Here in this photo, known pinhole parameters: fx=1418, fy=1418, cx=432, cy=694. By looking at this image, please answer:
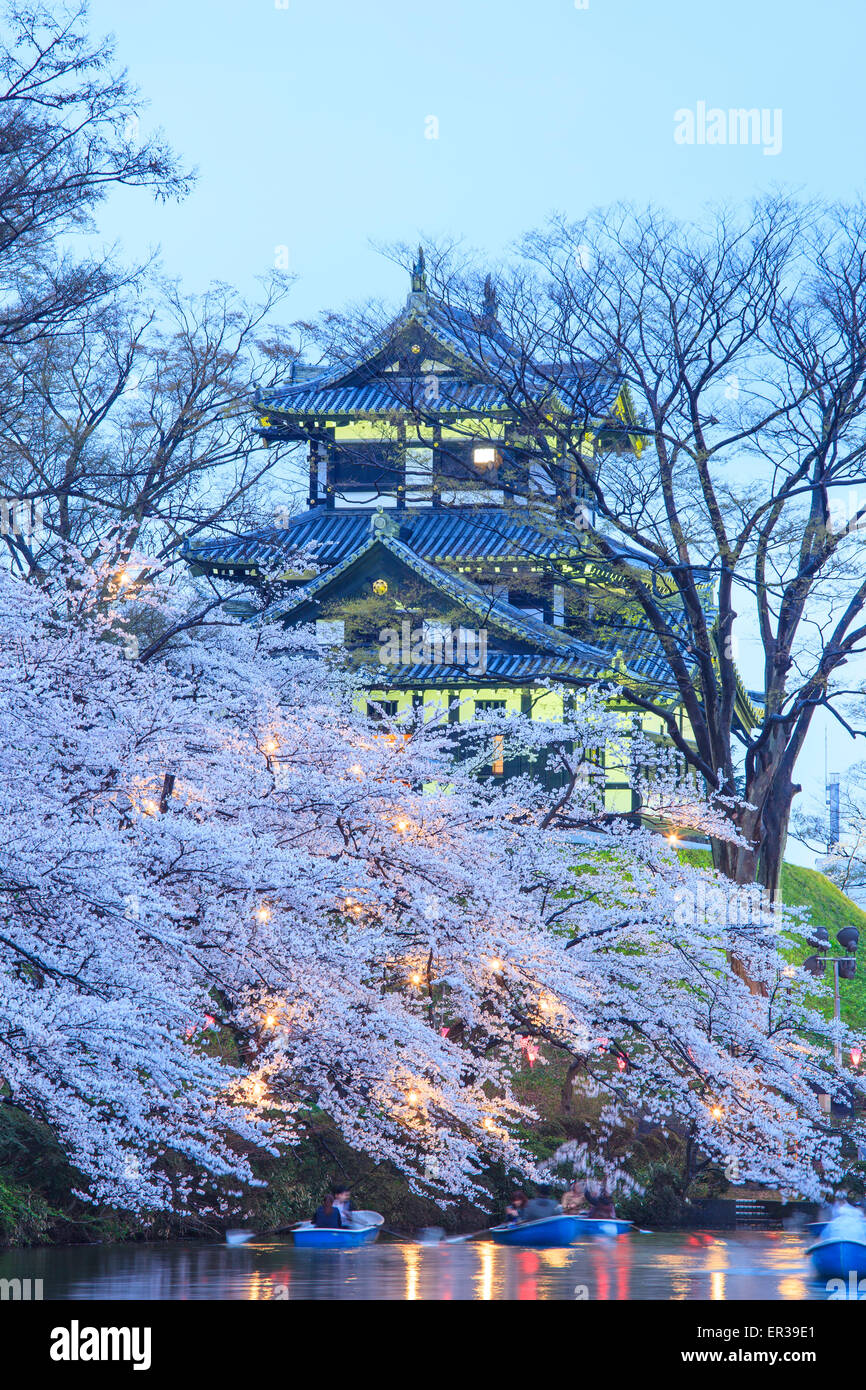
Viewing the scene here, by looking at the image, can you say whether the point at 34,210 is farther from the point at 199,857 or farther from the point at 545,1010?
the point at 545,1010

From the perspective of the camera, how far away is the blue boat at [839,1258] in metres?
14.6

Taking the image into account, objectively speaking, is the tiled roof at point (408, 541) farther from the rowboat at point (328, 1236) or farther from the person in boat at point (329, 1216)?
the rowboat at point (328, 1236)

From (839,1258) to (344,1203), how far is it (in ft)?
20.0

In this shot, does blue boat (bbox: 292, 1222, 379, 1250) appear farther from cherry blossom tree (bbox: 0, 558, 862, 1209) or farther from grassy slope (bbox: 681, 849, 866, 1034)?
grassy slope (bbox: 681, 849, 866, 1034)

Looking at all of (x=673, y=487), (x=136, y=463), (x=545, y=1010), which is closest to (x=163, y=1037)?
(x=545, y=1010)

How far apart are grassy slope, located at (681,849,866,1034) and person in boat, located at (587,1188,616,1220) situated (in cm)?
1512

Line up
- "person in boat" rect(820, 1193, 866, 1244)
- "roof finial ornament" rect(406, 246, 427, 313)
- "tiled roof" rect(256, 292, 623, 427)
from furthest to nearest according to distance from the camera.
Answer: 1. "roof finial ornament" rect(406, 246, 427, 313)
2. "tiled roof" rect(256, 292, 623, 427)
3. "person in boat" rect(820, 1193, 866, 1244)

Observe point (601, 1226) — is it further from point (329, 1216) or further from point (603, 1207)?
point (329, 1216)

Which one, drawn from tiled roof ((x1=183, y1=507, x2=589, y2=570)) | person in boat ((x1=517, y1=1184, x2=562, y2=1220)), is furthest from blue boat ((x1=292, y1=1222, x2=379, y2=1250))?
tiled roof ((x1=183, y1=507, x2=589, y2=570))

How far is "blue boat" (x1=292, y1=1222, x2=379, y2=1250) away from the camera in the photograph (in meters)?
16.6

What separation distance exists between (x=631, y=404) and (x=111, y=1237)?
87.6 feet

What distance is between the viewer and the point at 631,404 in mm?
37438

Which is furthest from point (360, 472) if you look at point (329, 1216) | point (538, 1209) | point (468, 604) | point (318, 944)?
point (318, 944)

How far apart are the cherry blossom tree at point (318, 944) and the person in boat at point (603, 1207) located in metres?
→ 1.18
